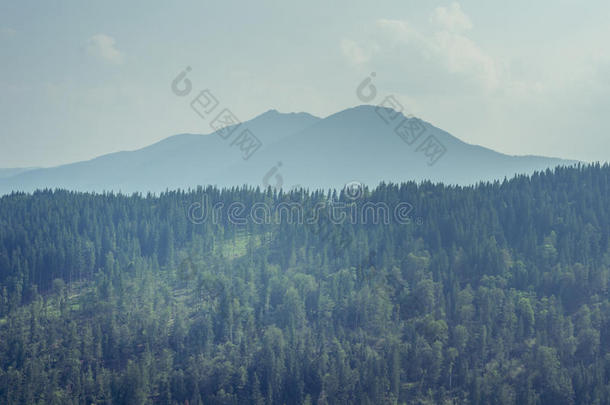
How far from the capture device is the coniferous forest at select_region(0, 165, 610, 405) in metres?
117

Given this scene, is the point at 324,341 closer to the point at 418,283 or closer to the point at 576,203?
the point at 418,283

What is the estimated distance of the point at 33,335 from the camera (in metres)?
137

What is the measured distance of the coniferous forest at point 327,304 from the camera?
116688mm

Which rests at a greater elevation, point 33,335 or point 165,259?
point 165,259

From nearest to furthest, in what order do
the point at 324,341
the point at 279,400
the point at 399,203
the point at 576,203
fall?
the point at 279,400 → the point at 324,341 → the point at 576,203 → the point at 399,203

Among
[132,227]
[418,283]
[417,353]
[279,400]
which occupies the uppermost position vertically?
[132,227]

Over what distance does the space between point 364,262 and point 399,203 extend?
129 ft

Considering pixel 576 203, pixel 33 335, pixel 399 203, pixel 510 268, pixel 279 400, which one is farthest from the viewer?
pixel 399 203

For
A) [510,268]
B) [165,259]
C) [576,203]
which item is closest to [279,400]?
[510,268]

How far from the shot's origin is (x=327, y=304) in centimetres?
14338

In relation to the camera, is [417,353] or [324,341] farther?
[324,341]

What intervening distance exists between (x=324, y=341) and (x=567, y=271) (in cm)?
5899

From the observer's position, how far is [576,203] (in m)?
178

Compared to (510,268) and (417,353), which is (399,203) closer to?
(510,268)
